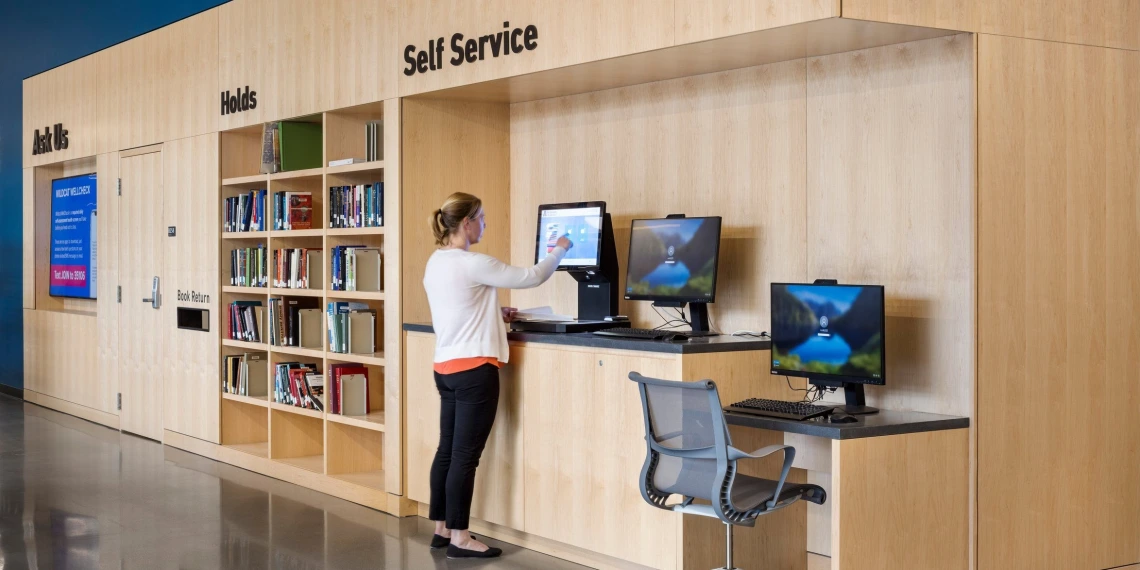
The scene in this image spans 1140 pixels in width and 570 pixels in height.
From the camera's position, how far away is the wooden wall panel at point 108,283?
9.49 m

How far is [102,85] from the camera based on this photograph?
9656 mm

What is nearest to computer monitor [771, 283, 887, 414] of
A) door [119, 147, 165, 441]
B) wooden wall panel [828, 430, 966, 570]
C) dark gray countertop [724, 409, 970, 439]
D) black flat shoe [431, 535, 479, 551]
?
dark gray countertop [724, 409, 970, 439]

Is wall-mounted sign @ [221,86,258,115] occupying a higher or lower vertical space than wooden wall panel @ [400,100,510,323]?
higher

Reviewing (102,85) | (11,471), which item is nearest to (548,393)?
(11,471)

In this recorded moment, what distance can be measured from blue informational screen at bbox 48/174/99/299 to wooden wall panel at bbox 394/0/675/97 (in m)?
5.28

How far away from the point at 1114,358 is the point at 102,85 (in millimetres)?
8162

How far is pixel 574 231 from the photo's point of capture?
5664mm

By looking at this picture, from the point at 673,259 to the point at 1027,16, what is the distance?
178 cm

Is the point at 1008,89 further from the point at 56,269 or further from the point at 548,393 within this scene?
the point at 56,269

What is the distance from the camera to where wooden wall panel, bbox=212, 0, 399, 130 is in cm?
637

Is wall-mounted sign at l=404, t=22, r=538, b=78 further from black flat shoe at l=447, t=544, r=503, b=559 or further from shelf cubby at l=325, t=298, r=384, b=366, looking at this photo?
black flat shoe at l=447, t=544, r=503, b=559

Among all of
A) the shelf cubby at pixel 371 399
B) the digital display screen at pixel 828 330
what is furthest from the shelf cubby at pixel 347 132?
the digital display screen at pixel 828 330

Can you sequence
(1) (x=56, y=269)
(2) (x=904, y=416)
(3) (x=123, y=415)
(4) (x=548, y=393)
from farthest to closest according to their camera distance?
(1) (x=56, y=269), (3) (x=123, y=415), (4) (x=548, y=393), (2) (x=904, y=416)

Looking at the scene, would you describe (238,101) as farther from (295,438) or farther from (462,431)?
(462,431)
